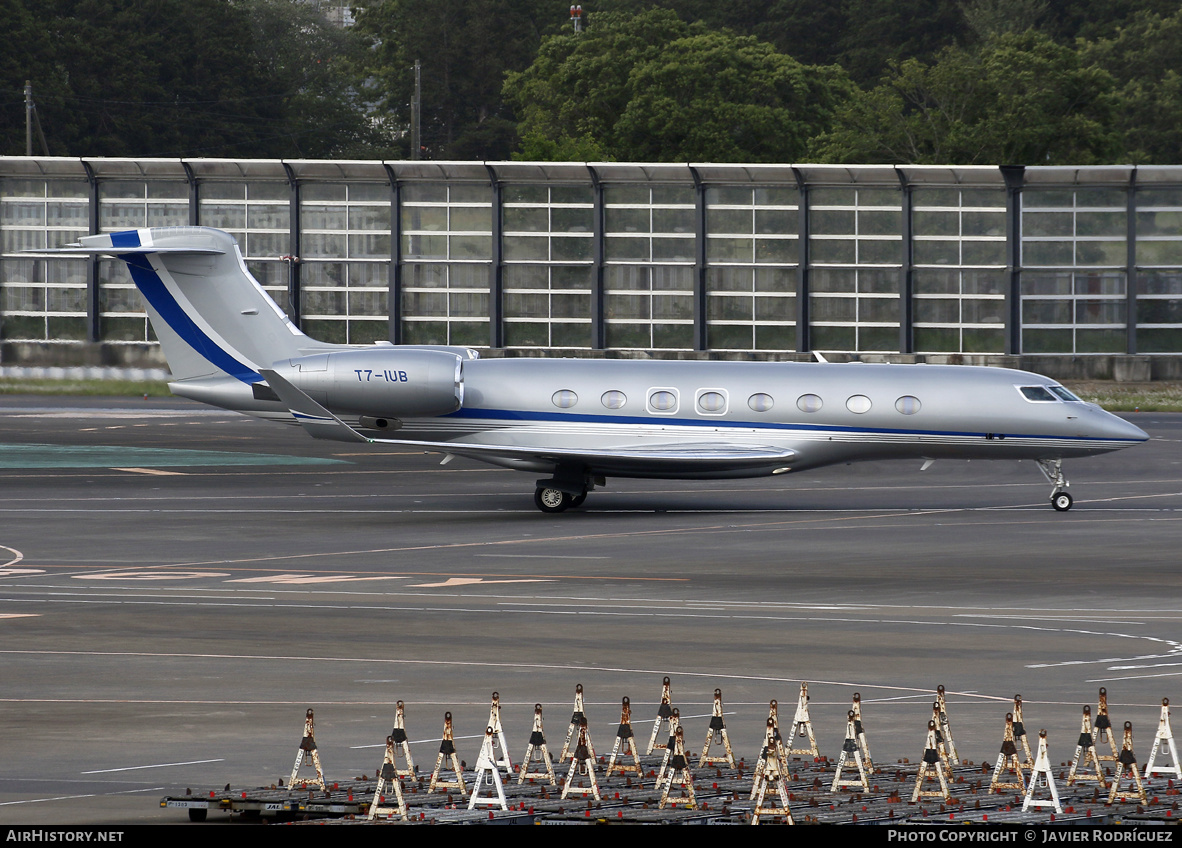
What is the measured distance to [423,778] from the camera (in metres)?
13.8

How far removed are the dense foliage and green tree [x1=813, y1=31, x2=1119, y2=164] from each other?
125 millimetres

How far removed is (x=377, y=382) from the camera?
1449 inches

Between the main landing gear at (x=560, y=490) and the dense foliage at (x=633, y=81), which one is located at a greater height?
the dense foliage at (x=633, y=81)

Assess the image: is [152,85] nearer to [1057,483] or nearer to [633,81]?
[633,81]

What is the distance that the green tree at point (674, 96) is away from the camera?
4151 inches

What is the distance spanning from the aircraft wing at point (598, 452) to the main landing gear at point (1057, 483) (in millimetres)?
5811

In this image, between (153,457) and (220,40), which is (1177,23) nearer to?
(220,40)

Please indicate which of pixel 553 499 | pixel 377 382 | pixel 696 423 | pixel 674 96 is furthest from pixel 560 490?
pixel 674 96

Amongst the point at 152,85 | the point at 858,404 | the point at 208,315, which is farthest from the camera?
the point at 152,85

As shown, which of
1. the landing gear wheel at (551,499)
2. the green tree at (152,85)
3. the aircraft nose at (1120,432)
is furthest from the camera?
the green tree at (152,85)

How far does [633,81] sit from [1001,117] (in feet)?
76.7

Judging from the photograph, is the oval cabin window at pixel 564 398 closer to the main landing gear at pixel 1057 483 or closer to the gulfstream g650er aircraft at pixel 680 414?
the gulfstream g650er aircraft at pixel 680 414

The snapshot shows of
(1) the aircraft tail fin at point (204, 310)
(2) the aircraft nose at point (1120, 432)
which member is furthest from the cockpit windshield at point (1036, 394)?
(1) the aircraft tail fin at point (204, 310)

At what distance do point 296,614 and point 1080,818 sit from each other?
14832 millimetres
